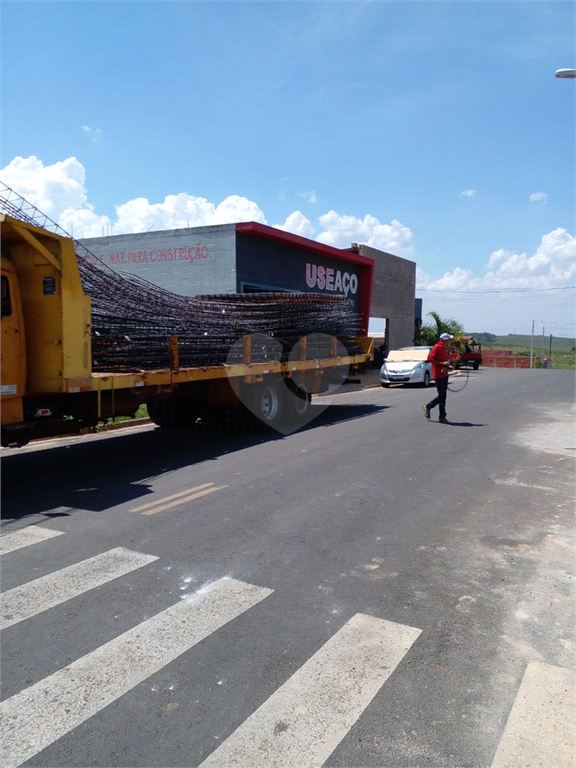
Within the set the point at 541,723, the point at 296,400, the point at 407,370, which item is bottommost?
the point at 541,723

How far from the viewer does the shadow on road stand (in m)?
6.94

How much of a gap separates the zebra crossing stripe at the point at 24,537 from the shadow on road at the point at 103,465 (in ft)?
1.55

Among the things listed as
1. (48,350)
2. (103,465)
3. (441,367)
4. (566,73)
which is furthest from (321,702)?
(566,73)

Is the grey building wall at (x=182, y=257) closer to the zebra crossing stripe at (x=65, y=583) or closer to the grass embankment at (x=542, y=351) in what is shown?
the zebra crossing stripe at (x=65, y=583)

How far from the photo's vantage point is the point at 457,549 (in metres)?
5.45

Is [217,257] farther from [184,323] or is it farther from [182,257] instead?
[184,323]

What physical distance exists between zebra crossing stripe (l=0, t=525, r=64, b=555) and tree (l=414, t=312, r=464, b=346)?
38.6 m

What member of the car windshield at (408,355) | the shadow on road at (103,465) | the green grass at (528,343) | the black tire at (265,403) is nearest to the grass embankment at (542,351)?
the green grass at (528,343)

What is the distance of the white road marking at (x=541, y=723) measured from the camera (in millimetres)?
2828

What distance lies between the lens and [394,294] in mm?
37562

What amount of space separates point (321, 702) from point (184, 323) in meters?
7.55

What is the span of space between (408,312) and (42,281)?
3434 centimetres

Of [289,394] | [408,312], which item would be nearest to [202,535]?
[289,394]

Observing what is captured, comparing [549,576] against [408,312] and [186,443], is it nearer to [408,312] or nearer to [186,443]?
[186,443]
